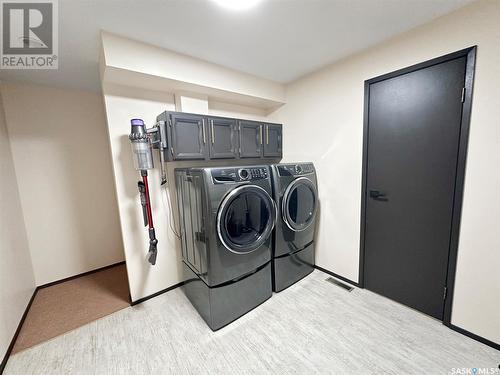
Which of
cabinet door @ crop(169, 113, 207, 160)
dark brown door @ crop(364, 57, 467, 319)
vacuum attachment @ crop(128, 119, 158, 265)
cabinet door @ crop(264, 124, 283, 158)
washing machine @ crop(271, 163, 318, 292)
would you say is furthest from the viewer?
cabinet door @ crop(264, 124, 283, 158)

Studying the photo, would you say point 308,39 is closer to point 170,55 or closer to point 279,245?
point 170,55

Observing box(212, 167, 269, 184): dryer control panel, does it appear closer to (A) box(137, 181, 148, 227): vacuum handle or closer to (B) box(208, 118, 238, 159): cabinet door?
(B) box(208, 118, 238, 159): cabinet door

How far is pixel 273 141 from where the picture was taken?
276 cm

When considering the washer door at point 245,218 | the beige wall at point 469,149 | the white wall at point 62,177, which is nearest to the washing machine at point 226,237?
the washer door at point 245,218

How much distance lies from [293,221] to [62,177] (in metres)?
2.89

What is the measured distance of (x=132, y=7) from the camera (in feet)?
4.39

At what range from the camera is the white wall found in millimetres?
2326

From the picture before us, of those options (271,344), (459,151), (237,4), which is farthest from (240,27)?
(271,344)

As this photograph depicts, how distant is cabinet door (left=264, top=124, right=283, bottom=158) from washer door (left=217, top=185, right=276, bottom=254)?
3.09 ft

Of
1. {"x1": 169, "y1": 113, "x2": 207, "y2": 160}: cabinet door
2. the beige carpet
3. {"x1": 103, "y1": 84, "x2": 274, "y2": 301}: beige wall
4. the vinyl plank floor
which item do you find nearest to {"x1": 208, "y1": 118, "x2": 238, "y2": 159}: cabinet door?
{"x1": 169, "y1": 113, "x2": 207, "y2": 160}: cabinet door

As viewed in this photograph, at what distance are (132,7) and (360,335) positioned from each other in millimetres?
2942

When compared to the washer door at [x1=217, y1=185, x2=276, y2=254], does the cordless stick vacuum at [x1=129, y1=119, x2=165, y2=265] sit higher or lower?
higher

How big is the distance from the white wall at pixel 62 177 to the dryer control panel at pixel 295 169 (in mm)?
2438

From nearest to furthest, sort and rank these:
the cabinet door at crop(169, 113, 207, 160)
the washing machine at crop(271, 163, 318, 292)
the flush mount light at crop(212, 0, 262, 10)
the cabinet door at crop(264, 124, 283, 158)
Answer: the flush mount light at crop(212, 0, 262, 10), the cabinet door at crop(169, 113, 207, 160), the washing machine at crop(271, 163, 318, 292), the cabinet door at crop(264, 124, 283, 158)
